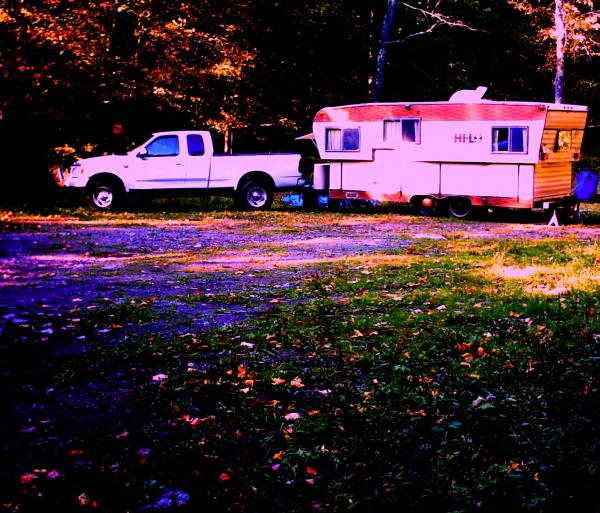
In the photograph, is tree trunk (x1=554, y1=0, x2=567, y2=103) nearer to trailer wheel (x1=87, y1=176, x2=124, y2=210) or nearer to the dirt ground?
the dirt ground

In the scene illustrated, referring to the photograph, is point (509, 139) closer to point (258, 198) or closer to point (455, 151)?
point (455, 151)

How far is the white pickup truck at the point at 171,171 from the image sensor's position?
18.3 metres

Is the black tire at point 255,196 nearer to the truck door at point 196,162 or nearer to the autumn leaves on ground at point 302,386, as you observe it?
the truck door at point 196,162

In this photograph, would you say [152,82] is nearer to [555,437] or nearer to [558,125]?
[558,125]

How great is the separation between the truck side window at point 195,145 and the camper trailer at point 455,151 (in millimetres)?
3331

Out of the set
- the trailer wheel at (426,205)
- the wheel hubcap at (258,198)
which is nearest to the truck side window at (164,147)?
the wheel hubcap at (258,198)

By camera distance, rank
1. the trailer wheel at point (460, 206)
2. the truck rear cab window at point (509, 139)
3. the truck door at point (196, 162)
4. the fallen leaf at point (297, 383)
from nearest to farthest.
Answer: the fallen leaf at point (297, 383), the truck rear cab window at point (509, 139), the trailer wheel at point (460, 206), the truck door at point (196, 162)

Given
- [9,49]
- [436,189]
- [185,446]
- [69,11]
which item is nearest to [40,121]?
[9,49]

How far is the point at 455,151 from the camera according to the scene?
17.0 m

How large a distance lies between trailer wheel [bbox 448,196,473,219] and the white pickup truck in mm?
4774

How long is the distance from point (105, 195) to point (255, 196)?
4189 mm

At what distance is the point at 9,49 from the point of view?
1659 cm

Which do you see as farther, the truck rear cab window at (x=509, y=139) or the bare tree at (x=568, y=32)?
the bare tree at (x=568, y=32)

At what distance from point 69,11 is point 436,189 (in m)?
11.4
